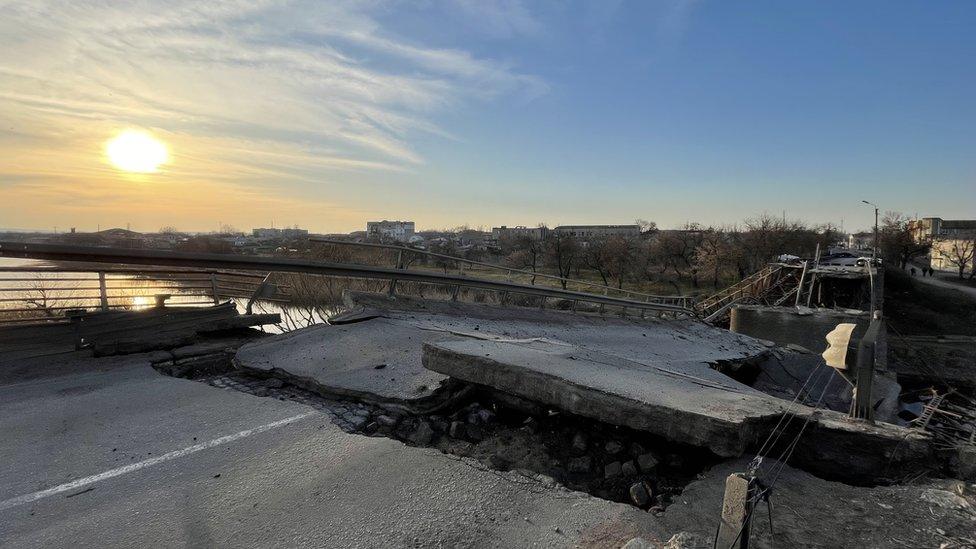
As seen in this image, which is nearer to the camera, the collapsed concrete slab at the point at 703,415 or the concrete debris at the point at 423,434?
the collapsed concrete slab at the point at 703,415

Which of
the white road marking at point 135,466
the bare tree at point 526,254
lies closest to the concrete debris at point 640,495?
the white road marking at point 135,466

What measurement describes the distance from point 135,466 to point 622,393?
3.38 meters

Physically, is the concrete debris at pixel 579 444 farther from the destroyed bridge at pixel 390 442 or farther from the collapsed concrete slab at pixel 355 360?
the collapsed concrete slab at pixel 355 360

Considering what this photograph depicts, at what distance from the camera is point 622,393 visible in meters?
3.75

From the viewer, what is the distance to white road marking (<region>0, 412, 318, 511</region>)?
272 cm

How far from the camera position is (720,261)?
59938 millimetres

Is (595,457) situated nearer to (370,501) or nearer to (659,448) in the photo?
(659,448)

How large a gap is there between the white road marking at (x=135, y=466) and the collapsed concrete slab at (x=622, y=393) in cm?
144

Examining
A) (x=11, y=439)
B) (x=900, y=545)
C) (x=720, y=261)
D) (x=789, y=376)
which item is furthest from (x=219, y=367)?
(x=720, y=261)

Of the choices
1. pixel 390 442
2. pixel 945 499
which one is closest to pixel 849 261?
pixel 945 499

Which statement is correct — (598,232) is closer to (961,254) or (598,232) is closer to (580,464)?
(961,254)

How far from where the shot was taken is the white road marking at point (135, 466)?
2.72m

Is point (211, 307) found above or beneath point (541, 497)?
above

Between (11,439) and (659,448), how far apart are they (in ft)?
15.3
